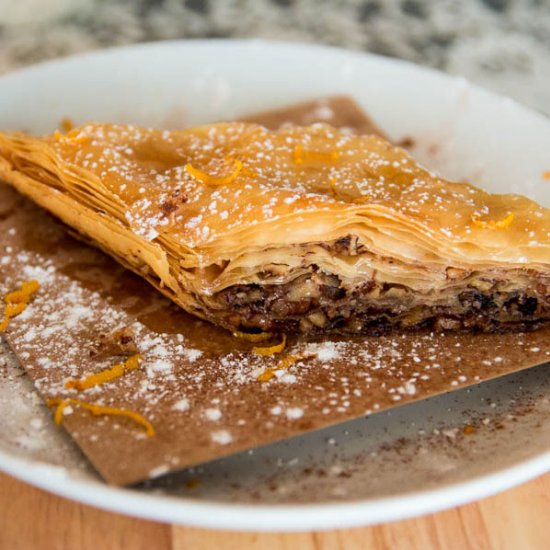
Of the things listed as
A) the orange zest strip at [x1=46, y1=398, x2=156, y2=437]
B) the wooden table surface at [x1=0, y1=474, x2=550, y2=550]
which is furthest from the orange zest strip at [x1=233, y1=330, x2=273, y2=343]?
the wooden table surface at [x1=0, y1=474, x2=550, y2=550]

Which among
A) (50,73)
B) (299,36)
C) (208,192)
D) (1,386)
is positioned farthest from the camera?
(299,36)

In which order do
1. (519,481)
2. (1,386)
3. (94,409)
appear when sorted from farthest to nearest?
(1,386), (94,409), (519,481)

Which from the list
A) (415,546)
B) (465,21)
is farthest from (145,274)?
(465,21)

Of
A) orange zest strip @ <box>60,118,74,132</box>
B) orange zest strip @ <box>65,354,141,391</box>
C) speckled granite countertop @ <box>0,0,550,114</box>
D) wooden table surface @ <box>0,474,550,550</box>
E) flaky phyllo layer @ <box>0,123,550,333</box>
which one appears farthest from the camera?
speckled granite countertop @ <box>0,0,550,114</box>

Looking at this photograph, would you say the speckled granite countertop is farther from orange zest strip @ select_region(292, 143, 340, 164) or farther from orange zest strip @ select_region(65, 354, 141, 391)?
orange zest strip @ select_region(65, 354, 141, 391)

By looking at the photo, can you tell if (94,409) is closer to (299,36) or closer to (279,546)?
(279,546)
